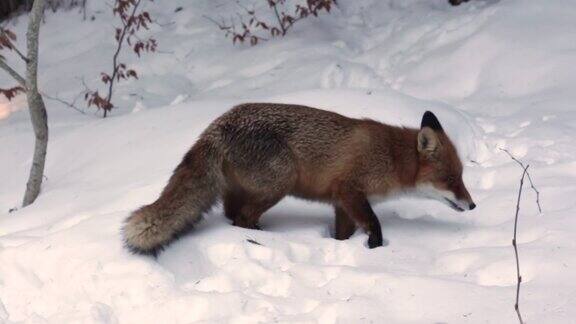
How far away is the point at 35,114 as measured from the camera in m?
5.39

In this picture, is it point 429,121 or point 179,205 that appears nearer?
point 179,205

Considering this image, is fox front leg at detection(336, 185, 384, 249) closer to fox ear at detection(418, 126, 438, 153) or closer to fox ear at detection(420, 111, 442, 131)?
fox ear at detection(418, 126, 438, 153)

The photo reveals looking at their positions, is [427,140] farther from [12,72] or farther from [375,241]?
[12,72]

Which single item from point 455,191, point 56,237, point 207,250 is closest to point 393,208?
point 455,191

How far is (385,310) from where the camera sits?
10.5ft

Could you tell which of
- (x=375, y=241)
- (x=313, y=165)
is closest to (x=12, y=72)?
(x=313, y=165)

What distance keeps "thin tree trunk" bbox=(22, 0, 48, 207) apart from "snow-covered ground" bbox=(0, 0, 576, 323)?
0.56 ft

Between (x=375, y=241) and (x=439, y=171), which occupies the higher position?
(x=439, y=171)

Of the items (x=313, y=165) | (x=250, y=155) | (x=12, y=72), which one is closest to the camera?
(x=250, y=155)

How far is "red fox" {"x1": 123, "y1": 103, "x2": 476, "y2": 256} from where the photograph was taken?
14.1 feet

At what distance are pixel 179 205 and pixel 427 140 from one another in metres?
1.70

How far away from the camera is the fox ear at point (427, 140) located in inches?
172

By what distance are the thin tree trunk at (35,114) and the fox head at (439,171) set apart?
9.92 ft

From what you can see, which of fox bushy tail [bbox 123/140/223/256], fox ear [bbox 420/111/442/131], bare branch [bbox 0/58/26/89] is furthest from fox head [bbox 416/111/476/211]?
bare branch [bbox 0/58/26/89]
